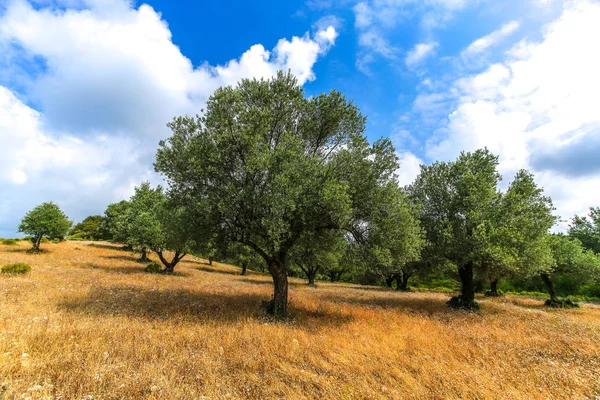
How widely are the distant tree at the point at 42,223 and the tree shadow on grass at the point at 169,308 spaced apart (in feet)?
112

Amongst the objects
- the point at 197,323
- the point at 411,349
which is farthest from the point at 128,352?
the point at 411,349

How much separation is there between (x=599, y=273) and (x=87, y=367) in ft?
160

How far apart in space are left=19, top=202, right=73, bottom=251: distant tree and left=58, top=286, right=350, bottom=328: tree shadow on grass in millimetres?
34045

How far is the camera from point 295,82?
18250 millimetres

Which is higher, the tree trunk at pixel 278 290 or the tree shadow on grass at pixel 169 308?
the tree trunk at pixel 278 290

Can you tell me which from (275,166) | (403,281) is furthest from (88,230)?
(275,166)

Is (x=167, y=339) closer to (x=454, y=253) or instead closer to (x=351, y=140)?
(x=351, y=140)

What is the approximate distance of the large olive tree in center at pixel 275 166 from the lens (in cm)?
1477

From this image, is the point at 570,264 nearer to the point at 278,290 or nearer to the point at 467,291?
the point at 467,291

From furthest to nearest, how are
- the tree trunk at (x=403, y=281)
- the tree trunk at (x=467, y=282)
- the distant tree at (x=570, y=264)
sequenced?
the tree trunk at (x=403, y=281)
the distant tree at (x=570, y=264)
the tree trunk at (x=467, y=282)

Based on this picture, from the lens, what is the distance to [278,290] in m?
16.8

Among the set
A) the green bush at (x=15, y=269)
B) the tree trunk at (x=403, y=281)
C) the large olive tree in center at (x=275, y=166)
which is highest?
the large olive tree in center at (x=275, y=166)

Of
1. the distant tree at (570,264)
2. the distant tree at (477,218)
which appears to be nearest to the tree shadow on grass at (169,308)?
the distant tree at (477,218)

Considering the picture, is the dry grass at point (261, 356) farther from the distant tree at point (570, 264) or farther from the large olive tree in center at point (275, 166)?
the distant tree at point (570, 264)
